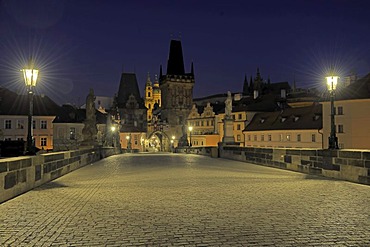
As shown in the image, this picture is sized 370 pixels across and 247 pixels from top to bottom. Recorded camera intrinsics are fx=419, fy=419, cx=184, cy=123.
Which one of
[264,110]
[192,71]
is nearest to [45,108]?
[264,110]

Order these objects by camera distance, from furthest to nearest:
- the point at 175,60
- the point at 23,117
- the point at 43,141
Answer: the point at 175,60 → the point at 43,141 → the point at 23,117

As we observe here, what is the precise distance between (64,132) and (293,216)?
67.9 meters

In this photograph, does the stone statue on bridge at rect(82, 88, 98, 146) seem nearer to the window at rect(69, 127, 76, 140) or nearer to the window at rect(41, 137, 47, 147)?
the window at rect(41, 137, 47, 147)

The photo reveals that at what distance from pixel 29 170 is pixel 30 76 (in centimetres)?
354

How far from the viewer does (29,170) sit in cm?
1143

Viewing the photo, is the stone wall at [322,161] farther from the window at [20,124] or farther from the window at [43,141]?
the window at [43,141]

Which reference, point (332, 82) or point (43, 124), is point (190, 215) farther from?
point (43, 124)

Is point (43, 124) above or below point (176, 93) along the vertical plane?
below

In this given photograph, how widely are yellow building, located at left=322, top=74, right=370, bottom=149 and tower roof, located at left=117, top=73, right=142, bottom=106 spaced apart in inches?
2774

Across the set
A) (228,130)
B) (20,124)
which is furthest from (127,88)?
(228,130)

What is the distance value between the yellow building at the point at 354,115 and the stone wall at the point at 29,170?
135 ft

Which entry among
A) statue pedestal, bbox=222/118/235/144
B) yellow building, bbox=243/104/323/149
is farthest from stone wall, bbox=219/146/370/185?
yellow building, bbox=243/104/323/149

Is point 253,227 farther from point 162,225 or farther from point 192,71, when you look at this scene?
point 192,71

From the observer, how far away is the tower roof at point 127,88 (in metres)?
116
